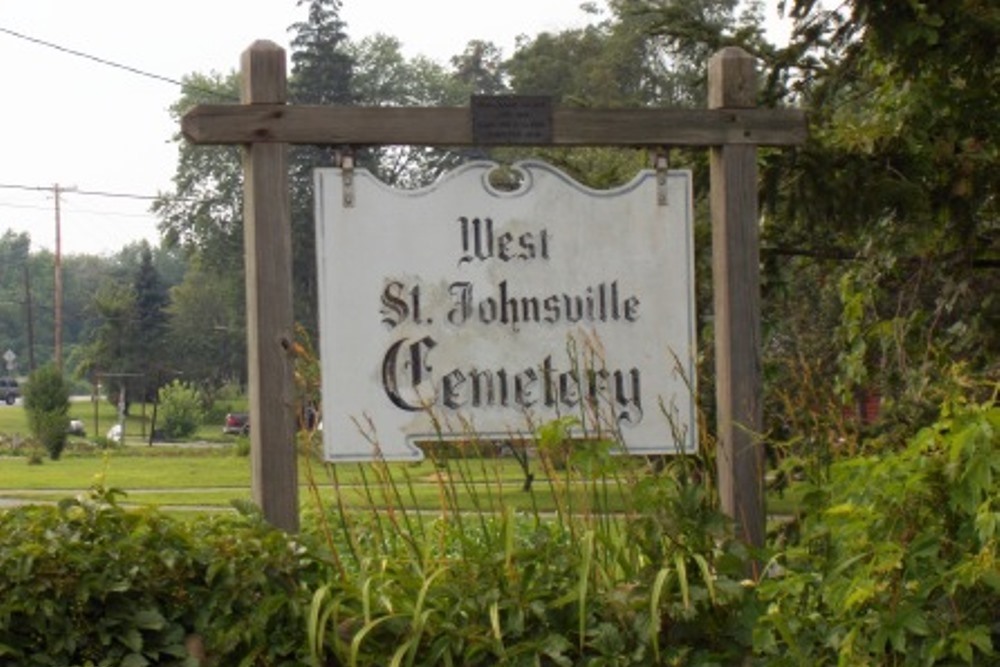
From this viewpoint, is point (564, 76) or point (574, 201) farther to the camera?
point (564, 76)

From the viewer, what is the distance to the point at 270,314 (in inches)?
235

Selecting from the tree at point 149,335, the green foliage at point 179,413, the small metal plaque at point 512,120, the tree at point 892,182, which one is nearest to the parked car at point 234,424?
the green foliage at point 179,413

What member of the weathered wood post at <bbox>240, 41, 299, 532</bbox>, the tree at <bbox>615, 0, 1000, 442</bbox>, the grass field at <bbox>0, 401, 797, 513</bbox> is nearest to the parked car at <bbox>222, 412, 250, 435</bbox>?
the grass field at <bbox>0, 401, 797, 513</bbox>

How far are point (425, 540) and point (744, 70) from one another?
81.7 inches

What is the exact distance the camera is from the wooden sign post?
19.6ft

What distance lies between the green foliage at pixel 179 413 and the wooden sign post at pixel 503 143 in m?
60.6

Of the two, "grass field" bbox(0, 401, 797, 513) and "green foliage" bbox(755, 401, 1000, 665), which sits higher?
"green foliage" bbox(755, 401, 1000, 665)

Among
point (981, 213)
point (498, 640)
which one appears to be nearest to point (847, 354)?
point (981, 213)

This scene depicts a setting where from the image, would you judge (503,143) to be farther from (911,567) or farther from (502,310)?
(911,567)

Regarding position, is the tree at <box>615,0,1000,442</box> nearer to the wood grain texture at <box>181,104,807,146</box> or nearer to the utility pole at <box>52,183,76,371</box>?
the wood grain texture at <box>181,104,807,146</box>

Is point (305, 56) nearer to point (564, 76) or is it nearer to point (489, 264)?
point (564, 76)

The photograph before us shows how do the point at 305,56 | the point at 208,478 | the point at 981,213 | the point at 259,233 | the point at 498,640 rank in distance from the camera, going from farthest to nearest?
the point at 305,56, the point at 208,478, the point at 981,213, the point at 259,233, the point at 498,640

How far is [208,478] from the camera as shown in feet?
119

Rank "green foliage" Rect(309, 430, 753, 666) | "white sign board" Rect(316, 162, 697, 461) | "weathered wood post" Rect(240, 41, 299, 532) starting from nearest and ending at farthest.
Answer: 1. "green foliage" Rect(309, 430, 753, 666)
2. "weathered wood post" Rect(240, 41, 299, 532)
3. "white sign board" Rect(316, 162, 697, 461)
